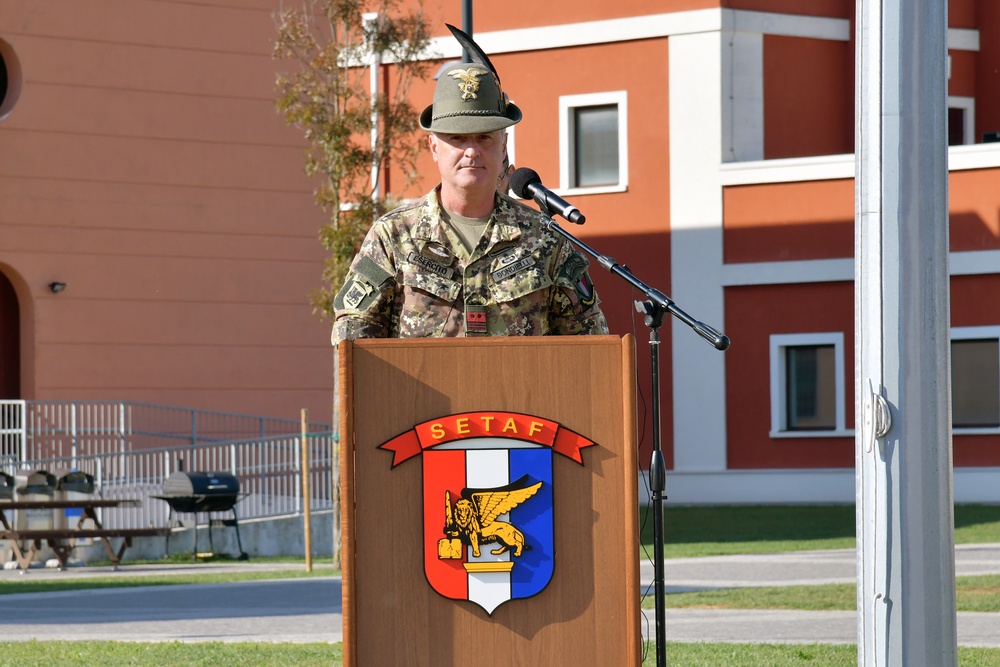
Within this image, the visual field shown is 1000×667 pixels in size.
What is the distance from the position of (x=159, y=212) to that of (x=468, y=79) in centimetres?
2934

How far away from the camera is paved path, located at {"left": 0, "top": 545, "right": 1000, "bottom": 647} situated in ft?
35.0

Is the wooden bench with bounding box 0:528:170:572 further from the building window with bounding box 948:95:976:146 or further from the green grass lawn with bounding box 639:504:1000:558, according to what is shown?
the building window with bounding box 948:95:976:146

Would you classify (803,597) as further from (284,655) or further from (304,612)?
(284,655)

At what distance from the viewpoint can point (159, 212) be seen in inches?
1307

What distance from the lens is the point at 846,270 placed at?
29.3 meters

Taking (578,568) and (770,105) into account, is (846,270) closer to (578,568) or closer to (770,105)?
A: (770,105)

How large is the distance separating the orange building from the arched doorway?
0.07 metres

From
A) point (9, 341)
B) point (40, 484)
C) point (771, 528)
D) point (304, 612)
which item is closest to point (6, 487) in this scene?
point (40, 484)

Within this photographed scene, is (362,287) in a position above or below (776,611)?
above

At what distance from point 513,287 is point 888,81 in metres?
1.59

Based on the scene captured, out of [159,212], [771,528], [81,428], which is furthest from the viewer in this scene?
[159,212]

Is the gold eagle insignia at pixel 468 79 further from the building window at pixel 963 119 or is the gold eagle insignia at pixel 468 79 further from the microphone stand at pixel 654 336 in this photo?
the building window at pixel 963 119

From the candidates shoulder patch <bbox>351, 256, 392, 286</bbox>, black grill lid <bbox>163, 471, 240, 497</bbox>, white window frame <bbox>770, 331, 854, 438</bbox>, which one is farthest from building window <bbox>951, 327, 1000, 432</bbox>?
shoulder patch <bbox>351, 256, 392, 286</bbox>

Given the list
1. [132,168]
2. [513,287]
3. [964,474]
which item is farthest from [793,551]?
[132,168]
